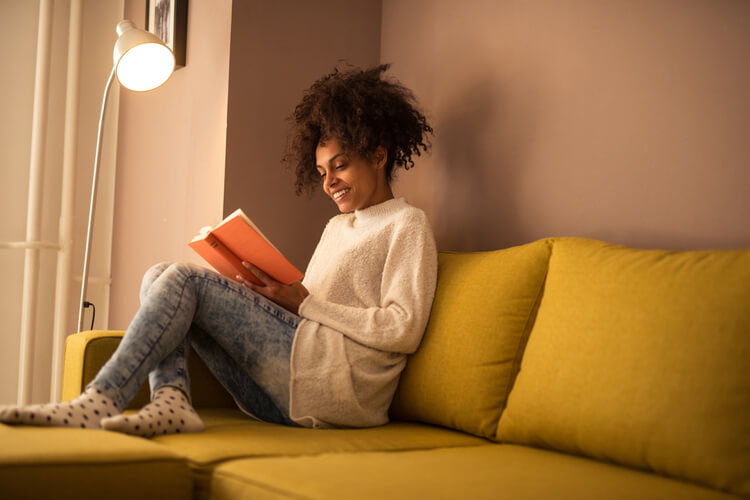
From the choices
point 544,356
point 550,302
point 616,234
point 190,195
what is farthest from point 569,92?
point 190,195

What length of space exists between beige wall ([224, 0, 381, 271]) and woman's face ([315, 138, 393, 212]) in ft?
1.36

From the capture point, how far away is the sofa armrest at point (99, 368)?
1.81 m

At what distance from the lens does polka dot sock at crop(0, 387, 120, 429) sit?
129 centimetres

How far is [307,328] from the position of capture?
5.75 ft

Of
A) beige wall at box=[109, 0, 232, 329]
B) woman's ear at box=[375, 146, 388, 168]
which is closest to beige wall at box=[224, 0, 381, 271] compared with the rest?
beige wall at box=[109, 0, 232, 329]

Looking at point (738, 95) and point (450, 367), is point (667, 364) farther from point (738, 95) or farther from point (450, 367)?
point (738, 95)

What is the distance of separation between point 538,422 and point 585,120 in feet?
2.79

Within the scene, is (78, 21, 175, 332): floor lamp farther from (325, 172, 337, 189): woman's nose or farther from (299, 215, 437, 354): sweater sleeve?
(299, 215, 437, 354): sweater sleeve

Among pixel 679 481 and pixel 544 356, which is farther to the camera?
pixel 544 356

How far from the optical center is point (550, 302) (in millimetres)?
1522

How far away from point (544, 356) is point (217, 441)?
0.68 meters

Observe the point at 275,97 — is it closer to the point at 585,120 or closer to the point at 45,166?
the point at 585,120

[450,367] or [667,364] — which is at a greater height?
[667,364]

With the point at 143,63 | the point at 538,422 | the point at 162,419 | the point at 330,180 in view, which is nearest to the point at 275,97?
the point at 143,63
